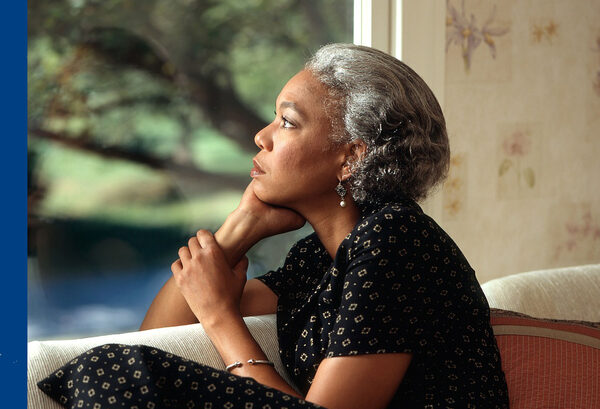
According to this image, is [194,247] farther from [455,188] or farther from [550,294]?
[455,188]

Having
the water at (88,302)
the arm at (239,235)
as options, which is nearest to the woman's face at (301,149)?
the arm at (239,235)

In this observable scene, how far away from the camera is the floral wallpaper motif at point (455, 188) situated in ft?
7.92

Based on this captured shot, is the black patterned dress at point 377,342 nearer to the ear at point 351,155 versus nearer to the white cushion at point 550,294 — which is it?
the ear at point 351,155

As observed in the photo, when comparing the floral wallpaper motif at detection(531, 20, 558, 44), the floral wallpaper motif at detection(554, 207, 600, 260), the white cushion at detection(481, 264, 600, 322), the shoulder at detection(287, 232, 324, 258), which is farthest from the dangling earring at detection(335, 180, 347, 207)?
the floral wallpaper motif at detection(554, 207, 600, 260)

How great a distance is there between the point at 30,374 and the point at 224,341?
354 mm

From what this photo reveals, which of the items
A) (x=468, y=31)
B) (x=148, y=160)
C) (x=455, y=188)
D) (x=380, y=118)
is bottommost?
A: (x=455, y=188)

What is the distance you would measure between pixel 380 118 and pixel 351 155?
0.32 feet

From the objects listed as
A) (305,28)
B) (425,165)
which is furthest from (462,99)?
(425,165)

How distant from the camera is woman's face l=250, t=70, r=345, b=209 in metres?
1.48

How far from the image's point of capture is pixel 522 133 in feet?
8.36

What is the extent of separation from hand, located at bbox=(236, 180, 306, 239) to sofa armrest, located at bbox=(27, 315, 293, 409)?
7.9 inches

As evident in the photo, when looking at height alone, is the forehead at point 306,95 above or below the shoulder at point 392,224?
above

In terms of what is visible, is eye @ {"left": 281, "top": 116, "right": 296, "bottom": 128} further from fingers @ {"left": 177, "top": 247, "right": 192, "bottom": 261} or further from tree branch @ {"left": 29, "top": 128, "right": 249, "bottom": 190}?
tree branch @ {"left": 29, "top": 128, "right": 249, "bottom": 190}

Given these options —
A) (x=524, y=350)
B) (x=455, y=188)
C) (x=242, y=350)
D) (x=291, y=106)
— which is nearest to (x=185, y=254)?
(x=242, y=350)
